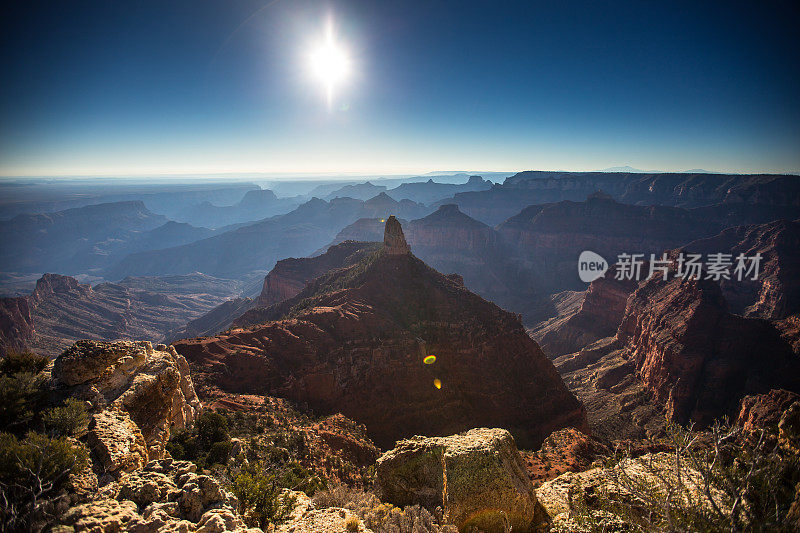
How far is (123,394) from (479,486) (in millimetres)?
Result: 16118

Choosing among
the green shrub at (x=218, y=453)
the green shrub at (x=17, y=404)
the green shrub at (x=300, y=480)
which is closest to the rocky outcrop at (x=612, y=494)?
the green shrub at (x=300, y=480)

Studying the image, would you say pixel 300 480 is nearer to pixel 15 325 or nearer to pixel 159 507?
pixel 159 507

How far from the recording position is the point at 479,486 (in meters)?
13.1

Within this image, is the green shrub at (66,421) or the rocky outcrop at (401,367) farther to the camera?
the rocky outcrop at (401,367)

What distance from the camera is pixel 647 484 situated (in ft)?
42.3

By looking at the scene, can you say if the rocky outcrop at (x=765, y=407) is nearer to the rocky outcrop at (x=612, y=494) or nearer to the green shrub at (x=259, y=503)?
the rocky outcrop at (x=612, y=494)

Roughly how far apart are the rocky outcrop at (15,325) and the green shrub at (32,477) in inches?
4114

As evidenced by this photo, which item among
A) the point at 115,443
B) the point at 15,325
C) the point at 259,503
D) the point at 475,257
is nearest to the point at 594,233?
the point at 475,257

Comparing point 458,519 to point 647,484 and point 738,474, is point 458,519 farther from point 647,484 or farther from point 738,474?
point 738,474

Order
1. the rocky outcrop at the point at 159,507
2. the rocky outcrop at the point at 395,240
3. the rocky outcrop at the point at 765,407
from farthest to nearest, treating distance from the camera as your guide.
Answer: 1. the rocky outcrop at the point at 395,240
2. the rocky outcrop at the point at 765,407
3. the rocky outcrop at the point at 159,507

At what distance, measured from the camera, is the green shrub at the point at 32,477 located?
23.8ft

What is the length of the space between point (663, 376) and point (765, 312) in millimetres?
52524

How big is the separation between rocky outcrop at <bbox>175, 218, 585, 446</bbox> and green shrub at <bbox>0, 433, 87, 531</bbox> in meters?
26.5

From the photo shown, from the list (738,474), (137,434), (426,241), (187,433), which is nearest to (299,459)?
(187,433)
